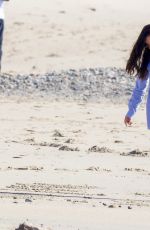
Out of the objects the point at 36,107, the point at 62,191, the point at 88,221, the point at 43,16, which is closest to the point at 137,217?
the point at 88,221

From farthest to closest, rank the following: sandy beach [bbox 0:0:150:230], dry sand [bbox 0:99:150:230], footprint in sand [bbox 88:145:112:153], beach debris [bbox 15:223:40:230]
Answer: footprint in sand [bbox 88:145:112:153] → sandy beach [bbox 0:0:150:230] → dry sand [bbox 0:99:150:230] → beach debris [bbox 15:223:40:230]

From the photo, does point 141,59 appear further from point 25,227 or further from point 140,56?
point 25,227

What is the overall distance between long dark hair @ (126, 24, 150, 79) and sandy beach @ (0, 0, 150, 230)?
0.99 meters

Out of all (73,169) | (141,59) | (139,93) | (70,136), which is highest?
(141,59)

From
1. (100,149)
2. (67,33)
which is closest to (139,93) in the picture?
(100,149)

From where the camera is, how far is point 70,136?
11195mm

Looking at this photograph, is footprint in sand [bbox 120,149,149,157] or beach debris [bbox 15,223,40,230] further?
footprint in sand [bbox 120,149,149,157]

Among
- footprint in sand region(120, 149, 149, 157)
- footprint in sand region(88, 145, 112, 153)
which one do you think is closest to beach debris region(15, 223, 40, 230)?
footprint in sand region(120, 149, 149, 157)

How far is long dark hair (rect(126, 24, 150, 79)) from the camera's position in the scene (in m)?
7.62

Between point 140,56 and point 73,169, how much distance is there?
1619mm

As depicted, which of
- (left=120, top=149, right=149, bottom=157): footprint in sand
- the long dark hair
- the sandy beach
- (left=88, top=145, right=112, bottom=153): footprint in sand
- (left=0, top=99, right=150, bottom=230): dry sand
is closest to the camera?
(left=0, top=99, right=150, bottom=230): dry sand

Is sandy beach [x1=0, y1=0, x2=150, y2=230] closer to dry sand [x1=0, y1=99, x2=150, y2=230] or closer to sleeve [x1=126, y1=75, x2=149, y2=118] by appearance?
dry sand [x1=0, y1=99, x2=150, y2=230]

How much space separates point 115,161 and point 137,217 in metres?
2.49

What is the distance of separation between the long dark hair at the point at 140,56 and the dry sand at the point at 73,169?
99 cm
